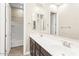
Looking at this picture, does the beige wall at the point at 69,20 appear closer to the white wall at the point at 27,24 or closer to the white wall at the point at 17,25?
the white wall at the point at 27,24

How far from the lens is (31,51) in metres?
1.73

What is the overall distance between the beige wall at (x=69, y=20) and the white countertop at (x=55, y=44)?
0.35 feet

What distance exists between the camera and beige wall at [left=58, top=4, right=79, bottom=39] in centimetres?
160

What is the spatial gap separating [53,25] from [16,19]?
56cm

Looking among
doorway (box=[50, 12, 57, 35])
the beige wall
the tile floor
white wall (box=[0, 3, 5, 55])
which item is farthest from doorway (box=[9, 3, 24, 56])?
the beige wall

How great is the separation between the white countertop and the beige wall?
0.35 feet

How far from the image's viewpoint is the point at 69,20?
1632mm

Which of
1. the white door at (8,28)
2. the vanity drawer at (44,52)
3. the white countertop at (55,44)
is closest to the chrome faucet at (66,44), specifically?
the white countertop at (55,44)

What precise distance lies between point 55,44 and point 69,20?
0.41 meters

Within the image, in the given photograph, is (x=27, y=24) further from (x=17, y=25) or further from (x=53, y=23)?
(x=53, y=23)

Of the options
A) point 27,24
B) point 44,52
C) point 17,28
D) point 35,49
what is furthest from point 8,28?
point 44,52

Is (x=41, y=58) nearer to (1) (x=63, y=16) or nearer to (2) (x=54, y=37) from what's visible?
(2) (x=54, y=37)

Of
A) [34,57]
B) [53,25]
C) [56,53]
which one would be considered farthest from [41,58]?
[53,25]

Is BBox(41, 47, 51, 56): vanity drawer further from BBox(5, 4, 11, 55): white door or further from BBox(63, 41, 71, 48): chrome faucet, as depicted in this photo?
BBox(5, 4, 11, 55): white door
